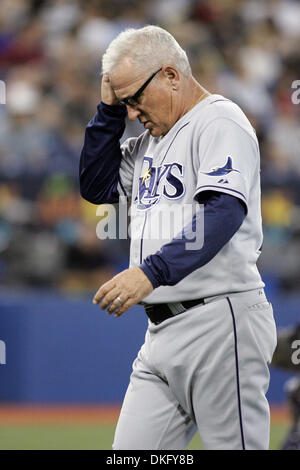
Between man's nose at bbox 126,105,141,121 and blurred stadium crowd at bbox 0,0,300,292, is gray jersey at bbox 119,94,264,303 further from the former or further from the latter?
blurred stadium crowd at bbox 0,0,300,292

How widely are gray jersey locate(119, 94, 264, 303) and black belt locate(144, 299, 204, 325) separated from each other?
0.12 ft

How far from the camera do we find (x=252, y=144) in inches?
115

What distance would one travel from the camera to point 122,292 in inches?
105

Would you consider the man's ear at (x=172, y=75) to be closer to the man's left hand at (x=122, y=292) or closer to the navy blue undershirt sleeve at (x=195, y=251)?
the navy blue undershirt sleeve at (x=195, y=251)

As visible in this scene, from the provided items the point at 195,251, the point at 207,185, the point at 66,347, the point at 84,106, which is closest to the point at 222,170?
the point at 207,185

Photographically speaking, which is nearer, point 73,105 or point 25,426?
point 25,426

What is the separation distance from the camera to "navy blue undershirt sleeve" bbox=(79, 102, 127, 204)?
335 centimetres

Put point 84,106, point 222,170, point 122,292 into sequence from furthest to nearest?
point 84,106 → point 222,170 → point 122,292

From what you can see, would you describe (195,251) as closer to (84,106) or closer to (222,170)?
(222,170)

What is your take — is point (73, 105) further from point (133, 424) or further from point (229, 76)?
point (133, 424)

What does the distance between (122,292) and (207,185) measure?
462mm

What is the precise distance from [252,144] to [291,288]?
4.66 metres
